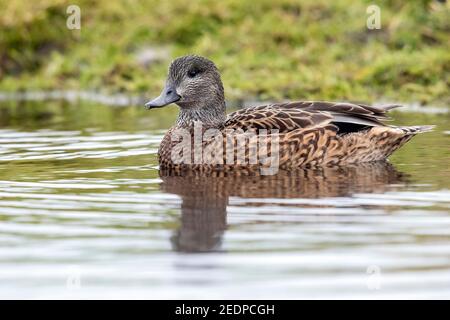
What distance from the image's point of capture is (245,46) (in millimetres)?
16422

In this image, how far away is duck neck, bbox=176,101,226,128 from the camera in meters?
9.77

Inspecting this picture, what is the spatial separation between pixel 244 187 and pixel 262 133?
104 centimetres

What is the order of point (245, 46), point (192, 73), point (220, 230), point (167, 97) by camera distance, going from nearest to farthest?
point (220, 230) < point (167, 97) < point (192, 73) < point (245, 46)

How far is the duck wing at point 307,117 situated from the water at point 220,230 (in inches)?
15.4

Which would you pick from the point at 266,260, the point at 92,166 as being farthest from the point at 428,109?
the point at 266,260

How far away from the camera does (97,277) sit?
18.3 ft

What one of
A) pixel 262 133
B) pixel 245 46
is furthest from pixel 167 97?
pixel 245 46

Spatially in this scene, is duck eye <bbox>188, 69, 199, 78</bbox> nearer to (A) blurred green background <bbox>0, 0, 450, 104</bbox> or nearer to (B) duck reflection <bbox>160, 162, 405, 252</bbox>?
(B) duck reflection <bbox>160, 162, 405, 252</bbox>

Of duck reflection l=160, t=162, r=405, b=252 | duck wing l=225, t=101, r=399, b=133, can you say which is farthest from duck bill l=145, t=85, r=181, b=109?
duck reflection l=160, t=162, r=405, b=252

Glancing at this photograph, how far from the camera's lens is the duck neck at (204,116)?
977cm

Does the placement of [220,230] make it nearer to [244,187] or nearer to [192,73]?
[244,187]

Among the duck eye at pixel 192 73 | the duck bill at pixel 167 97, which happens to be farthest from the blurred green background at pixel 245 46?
the duck bill at pixel 167 97

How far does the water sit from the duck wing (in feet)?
1.28

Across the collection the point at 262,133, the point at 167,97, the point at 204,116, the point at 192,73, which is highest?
the point at 192,73
